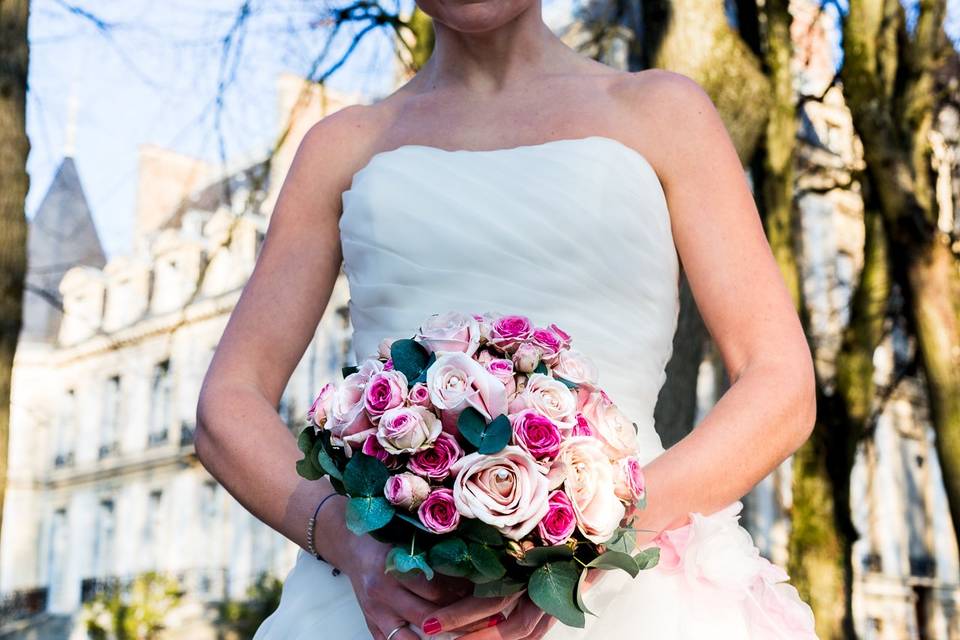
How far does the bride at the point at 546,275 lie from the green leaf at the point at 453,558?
226 millimetres

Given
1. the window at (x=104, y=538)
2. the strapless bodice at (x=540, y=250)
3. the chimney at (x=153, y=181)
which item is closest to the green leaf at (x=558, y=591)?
the strapless bodice at (x=540, y=250)

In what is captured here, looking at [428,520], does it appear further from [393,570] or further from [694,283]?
[694,283]

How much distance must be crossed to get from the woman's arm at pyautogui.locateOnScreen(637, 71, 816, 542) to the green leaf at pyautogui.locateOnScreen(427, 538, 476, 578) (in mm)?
390

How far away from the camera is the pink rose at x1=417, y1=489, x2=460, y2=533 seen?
161 centimetres

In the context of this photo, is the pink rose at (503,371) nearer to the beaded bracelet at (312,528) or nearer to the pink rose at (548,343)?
the pink rose at (548,343)

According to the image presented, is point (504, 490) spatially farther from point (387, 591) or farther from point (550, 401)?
point (387, 591)

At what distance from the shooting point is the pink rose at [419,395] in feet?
5.53

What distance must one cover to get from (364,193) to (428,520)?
970 millimetres

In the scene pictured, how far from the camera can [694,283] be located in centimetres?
228

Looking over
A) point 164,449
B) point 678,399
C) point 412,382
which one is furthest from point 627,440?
point 164,449

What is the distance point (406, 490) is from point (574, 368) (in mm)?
355

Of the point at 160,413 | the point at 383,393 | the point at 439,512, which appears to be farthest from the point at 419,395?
the point at 160,413

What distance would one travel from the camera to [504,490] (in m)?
1.62

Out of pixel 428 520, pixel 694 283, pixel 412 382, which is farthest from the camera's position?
pixel 694 283
